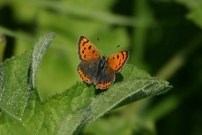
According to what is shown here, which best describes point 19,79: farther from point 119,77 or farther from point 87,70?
point 119,77

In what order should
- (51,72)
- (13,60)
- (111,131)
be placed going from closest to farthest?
(13,60)
(111,131)
(51,72)

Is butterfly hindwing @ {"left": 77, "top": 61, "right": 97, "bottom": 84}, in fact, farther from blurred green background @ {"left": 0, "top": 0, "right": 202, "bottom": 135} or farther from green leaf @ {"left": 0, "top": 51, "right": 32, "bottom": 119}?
blurred green background @ {"left": 0, "top": 0, "right": 202, "bottom": 135}

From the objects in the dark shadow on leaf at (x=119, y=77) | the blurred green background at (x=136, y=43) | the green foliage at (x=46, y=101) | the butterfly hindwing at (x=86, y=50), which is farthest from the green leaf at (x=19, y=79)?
the blurred green background at (x=136, y=43)

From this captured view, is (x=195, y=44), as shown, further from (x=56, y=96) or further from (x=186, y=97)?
(x=56, y=96)

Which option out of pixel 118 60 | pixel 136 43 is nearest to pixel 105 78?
pixel 118 60

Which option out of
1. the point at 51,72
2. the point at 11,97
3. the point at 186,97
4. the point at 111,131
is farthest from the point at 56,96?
the point at 186,97

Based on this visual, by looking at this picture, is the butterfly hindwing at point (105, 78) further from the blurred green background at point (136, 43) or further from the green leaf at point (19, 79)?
the blurred green background at point (136, 43)

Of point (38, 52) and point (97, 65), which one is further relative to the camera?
point (97, 65)
